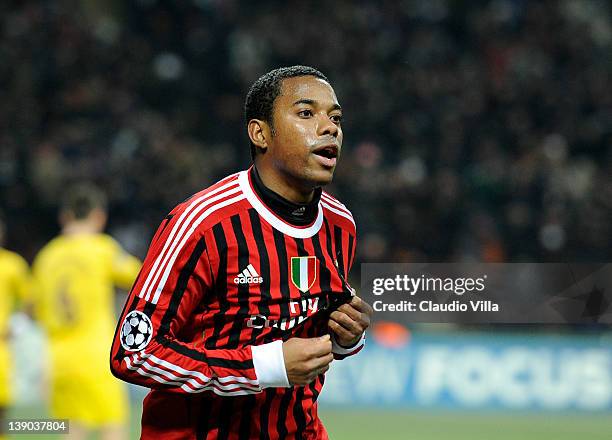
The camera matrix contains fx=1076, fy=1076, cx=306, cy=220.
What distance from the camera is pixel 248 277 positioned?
2893 millimetres

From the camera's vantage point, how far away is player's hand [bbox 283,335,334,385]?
9.02 feet

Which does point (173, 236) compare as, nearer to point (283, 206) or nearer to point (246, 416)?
point (283, 206)

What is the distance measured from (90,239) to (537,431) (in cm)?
380

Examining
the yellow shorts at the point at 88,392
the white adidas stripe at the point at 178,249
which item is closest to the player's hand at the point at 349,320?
the white adidas stripe at the point at 178,249

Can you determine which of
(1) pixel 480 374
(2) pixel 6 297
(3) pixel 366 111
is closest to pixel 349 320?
(2) pixel 6 297

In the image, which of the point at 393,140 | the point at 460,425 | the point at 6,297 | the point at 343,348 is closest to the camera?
the point at 343,348

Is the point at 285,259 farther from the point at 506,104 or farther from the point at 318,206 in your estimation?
the point at 506,104

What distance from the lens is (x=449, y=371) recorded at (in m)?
8.82

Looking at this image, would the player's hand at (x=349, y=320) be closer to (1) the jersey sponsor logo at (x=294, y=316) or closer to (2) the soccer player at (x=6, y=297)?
(1) the jersey sponsor logo at (x=294, y=316)

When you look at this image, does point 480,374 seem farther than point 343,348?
Yes

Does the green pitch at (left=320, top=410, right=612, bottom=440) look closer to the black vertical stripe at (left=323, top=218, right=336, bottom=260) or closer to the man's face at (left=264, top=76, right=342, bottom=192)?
the black vertical stripe at (left=323, top=218, right=336, bottom=260)

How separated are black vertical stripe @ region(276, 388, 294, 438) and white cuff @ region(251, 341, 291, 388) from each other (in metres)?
0.21

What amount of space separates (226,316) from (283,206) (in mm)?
351

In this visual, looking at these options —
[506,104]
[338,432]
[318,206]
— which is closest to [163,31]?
[506,104]
